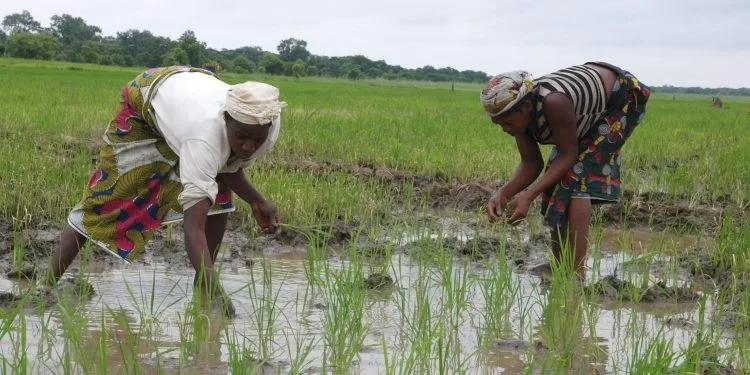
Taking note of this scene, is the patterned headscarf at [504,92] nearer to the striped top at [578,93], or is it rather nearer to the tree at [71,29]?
the striped top at [578,93]

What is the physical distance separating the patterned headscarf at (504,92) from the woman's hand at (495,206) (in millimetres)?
355

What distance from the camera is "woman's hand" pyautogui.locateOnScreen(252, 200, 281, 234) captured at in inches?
131

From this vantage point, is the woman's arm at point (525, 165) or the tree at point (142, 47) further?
the tree at point (142, 47)

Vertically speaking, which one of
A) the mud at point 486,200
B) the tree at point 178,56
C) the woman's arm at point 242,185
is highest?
the tree at point 178,56

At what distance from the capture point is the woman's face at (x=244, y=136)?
2.84m

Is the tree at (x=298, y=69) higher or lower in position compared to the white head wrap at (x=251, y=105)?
higher

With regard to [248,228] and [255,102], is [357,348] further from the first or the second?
[248,228]

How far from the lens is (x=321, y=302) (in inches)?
139

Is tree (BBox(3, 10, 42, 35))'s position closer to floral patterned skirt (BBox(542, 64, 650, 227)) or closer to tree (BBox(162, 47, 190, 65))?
tree (BBox(162, 47, 190, 65))

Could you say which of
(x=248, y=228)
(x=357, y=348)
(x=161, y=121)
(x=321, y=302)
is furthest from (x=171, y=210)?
(x=248, y=228)

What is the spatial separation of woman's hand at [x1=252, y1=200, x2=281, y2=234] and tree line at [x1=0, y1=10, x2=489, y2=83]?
113ft

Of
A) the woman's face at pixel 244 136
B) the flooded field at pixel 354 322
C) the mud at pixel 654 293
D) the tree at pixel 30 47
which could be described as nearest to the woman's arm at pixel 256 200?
the flooded field at pixel 354 322

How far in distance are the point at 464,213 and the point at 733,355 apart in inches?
121

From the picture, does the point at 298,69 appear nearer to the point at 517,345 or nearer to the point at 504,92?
the point at 504,92
